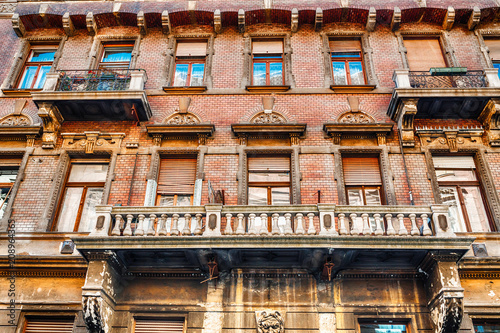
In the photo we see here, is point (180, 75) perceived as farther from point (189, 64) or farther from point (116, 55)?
point (116, 55)

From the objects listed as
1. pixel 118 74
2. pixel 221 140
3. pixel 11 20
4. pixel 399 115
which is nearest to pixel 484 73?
pixel 399 115

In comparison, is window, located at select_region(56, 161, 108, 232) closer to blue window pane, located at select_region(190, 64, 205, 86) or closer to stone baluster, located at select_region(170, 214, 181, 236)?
stone baluster, located at select_region(170, 214, 181, 236)

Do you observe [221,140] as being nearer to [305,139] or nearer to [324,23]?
[305,139]

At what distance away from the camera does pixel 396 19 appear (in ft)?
46.5

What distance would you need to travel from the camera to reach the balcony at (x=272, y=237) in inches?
356

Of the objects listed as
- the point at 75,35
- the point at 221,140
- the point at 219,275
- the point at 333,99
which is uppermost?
the point at 75,35

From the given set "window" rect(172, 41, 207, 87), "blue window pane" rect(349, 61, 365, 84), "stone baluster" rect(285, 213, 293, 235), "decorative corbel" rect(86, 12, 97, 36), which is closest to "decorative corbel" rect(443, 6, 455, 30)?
"blue window pane" rect(349, 61, 365, 84)

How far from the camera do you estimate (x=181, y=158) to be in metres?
12.3

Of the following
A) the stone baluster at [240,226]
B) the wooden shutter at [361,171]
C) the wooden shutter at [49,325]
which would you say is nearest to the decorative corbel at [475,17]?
the wooden shutter at [361,171]

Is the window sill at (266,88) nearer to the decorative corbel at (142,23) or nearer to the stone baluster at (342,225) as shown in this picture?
the decorative corbel at (142,23)

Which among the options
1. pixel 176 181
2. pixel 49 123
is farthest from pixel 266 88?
pixel 49 123

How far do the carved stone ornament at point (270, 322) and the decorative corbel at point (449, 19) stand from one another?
1078 cm

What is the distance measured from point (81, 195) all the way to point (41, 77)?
484 centimetres

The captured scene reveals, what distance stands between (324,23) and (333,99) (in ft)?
10.6
